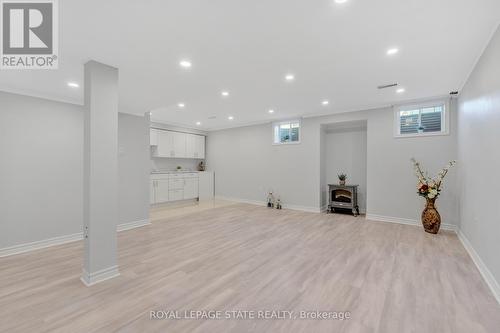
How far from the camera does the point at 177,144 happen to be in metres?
7.71

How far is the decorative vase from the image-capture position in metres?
4.22

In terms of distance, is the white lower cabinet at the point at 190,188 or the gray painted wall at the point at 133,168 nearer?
the gray painted wall at the point at 133,168

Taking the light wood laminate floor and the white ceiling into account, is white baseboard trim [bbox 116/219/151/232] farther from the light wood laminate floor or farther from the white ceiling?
the white ceiling

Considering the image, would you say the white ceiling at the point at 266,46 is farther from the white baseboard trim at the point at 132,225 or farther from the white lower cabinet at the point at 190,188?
the white lower cabinet at the point at 190,188

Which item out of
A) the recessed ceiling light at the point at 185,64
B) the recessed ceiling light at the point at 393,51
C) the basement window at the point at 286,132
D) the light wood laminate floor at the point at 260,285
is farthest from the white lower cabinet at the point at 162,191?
the recessed ceiling light at the point at 393,51

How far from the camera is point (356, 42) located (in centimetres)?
240

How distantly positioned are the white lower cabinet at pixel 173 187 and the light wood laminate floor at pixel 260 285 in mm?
2576

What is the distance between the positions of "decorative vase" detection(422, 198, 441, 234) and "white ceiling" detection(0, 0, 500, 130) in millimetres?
2224

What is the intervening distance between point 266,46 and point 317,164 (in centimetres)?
440

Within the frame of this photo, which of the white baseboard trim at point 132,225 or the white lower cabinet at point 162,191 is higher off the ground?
the white lower cabinet at point 162,191

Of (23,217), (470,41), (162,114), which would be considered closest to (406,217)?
(470,41)

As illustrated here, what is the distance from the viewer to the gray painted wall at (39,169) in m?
3.40
